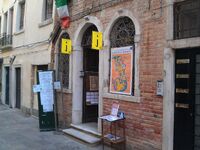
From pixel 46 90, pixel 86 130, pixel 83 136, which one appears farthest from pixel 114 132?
pixel 46 90

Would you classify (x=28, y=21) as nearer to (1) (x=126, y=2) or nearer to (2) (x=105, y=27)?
(2) (x=105, y=27)

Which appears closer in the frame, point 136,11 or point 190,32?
point 190,32

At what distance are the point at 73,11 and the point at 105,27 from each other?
206 cm

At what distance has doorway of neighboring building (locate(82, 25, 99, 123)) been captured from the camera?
30.8 feet

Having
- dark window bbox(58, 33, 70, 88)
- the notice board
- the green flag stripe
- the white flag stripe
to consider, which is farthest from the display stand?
the green flag stripe

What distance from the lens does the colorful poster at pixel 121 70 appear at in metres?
6.97

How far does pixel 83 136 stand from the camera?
26.6 feet

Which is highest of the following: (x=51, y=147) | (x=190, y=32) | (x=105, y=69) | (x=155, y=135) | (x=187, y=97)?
(x=190, y=32)

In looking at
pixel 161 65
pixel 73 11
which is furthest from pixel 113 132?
pixel 73 11

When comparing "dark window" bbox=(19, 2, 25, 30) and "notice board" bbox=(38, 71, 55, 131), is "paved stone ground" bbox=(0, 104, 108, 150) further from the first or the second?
"dark window" bbox=(19, 2, 25, 30)

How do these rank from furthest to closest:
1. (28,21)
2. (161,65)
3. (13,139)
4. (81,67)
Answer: (28,21) < (81,67) < (13,139) < (161,65)

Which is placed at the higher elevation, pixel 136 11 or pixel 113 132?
pixel 136 11

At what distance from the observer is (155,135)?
19.9 feet

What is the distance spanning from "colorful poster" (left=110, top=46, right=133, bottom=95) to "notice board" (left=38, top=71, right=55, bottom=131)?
117 inches
